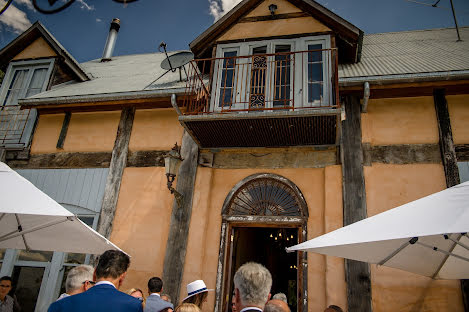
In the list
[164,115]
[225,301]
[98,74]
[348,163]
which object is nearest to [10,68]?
[98,74]

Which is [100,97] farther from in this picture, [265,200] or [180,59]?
[265,200]

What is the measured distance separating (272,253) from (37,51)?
9898 millimetres

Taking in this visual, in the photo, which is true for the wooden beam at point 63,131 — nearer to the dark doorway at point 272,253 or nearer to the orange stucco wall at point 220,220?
the orange stucco wall at point 220,220

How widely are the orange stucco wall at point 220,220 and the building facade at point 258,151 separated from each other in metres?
0.02

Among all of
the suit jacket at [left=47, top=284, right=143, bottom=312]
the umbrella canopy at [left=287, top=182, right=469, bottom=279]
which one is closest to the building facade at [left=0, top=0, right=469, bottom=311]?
the umbrella canopy at [left=287, top=182, right=469, bottom=279]

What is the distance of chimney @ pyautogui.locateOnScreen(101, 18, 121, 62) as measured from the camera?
12.2 meters

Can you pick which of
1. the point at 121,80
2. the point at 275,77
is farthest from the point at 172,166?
the point at 121,80

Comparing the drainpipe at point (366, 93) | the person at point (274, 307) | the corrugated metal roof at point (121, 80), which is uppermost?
the corrugated metal roof at point (121, 80)

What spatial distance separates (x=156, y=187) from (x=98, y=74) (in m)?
5.12

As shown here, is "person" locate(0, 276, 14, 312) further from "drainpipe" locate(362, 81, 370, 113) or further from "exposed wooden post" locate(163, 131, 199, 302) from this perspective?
"drainpipe" locate(362, 81, 370, 113)

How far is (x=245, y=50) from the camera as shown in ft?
23.0

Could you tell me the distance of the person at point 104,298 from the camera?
238 cm

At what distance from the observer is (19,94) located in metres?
8.48

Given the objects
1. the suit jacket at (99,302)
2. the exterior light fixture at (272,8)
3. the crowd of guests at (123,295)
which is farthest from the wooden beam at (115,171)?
the suit jacket at (99,302)
